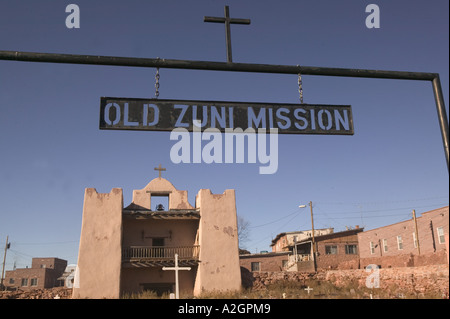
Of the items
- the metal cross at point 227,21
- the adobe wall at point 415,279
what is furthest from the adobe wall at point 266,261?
the metal cross at point 227,21

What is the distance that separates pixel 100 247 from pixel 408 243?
91.9 feet

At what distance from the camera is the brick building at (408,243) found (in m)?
34.0

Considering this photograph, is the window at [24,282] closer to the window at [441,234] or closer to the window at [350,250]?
the window at [350,250]

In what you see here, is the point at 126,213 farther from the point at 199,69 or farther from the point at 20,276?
the point at 20,276

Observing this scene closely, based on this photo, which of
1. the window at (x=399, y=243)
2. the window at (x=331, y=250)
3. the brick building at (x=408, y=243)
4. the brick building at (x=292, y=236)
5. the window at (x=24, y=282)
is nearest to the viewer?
the brick building at (x=408, y=243)

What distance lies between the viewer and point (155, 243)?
30.3 metres

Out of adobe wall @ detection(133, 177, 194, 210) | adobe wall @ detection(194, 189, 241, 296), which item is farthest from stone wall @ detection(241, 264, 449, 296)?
adobe wall @ detection(133, 177, 194, 210)

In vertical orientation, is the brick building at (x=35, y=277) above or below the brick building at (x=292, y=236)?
below

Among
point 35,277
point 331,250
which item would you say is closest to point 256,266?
point 331,250

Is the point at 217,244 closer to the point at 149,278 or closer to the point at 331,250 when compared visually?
the point at 149,278

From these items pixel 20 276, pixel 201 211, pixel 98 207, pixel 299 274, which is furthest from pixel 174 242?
pixel 20 276

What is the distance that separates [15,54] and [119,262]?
23.5 m

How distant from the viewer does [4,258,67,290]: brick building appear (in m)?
63.5

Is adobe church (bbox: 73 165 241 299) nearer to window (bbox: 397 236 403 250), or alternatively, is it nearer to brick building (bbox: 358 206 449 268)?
brick building (bbox: 358 206 449 268)
